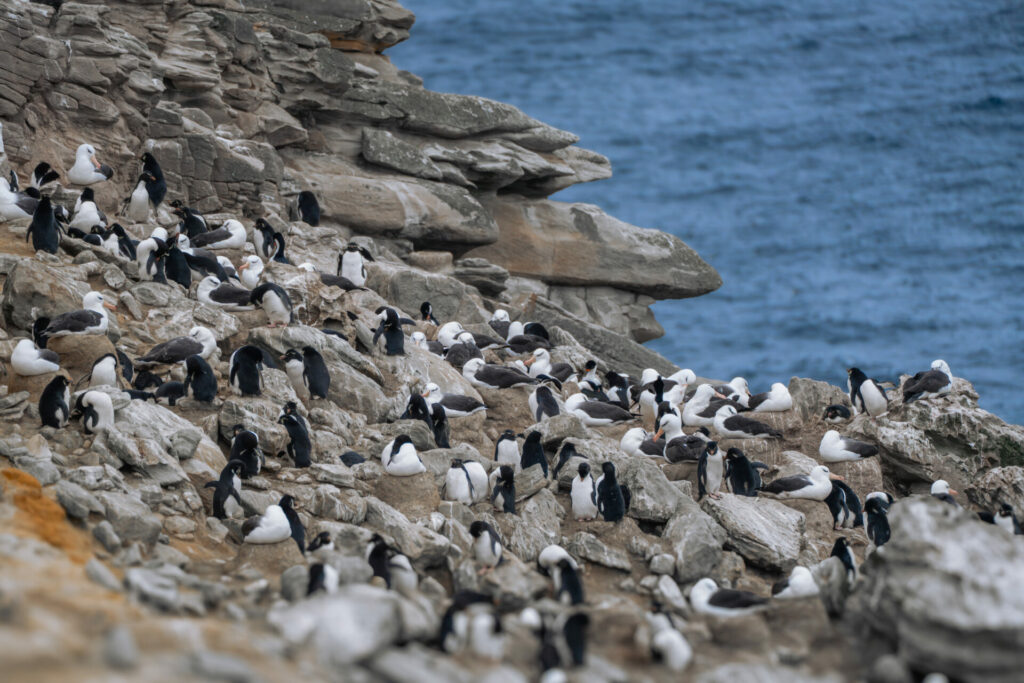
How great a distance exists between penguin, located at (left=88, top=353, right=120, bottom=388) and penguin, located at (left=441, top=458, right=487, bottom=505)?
3.68 metres

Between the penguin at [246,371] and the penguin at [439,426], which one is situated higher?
the penguin at [246,371]

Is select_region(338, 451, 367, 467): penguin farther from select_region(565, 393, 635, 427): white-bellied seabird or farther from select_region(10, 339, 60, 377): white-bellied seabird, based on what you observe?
select_region(565, 393, 635, 427): white-bellied seabird

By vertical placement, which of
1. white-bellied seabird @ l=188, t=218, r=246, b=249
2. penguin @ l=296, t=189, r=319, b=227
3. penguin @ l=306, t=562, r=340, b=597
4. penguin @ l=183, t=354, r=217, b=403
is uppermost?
penguin @ l=306, t=562, r=340, b=597

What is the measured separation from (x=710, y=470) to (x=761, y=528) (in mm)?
1496

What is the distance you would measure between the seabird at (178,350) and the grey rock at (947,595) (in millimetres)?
8408

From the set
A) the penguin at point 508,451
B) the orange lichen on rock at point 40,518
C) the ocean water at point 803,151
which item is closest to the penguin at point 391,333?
the penguin at point 508,451

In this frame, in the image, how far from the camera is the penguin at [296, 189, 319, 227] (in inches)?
854

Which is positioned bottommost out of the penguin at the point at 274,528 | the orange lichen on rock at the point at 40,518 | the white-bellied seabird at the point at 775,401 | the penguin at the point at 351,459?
the white-bellied seabird at the point at 775,401

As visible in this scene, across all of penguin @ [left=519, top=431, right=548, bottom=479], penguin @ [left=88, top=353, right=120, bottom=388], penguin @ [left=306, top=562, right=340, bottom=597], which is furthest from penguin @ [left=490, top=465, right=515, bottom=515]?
penguin @ [left=88, top=353, right=120, bottom=388]

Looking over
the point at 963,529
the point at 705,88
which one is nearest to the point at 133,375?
the point at 963,529

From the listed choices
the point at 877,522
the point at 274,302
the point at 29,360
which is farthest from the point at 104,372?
the point at 877,522

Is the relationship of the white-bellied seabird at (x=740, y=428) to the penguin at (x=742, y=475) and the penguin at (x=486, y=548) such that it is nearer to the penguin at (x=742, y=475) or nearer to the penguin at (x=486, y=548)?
the penguin at (x=742, y=475)

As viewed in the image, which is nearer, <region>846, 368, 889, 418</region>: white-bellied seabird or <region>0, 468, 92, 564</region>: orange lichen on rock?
<region>0, 468, 92, 564</region>: orange lichen on rock

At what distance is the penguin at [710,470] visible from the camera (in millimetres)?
12494
